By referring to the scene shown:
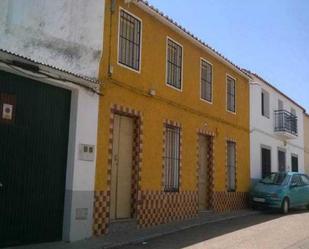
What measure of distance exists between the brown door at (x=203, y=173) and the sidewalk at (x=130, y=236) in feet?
2.26

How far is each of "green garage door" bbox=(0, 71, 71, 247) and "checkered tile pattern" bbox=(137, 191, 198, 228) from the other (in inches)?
119

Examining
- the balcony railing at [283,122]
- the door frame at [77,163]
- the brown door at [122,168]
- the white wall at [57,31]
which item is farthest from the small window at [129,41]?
the balcony railing at [283,122]

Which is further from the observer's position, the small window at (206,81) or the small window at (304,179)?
the small window at (304,179)

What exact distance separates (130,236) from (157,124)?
11.9 ft

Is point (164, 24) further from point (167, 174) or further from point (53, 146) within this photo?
point (53, 146)

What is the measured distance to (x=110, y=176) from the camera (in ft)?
37.0

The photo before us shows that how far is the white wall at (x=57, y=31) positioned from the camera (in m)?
9.55

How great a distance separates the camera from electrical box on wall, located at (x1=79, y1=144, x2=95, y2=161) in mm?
10339

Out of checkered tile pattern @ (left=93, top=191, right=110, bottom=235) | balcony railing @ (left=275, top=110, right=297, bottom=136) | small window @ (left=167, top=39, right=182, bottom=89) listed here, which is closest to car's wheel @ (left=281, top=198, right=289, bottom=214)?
balcony railing @ (left=275, top=110, right=297, bottom=136)

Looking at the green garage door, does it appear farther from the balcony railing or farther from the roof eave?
the balcony railing

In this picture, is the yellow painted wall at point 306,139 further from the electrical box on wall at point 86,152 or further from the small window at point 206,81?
the electrical box on wall at point 86,152

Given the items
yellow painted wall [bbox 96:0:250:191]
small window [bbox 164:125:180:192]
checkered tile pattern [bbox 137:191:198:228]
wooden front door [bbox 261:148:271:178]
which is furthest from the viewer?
wooden front door [bbox 261:148:271:178]

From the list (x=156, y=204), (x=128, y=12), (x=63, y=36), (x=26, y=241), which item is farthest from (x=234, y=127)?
(x=26, y=241)

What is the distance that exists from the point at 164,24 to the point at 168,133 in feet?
10.8
